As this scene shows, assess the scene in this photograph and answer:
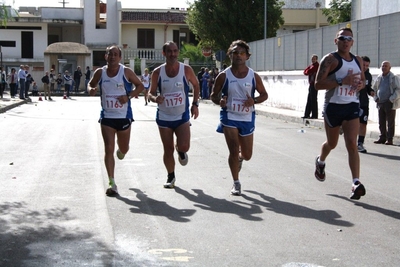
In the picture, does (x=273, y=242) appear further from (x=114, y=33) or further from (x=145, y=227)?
(x=114, y=33)

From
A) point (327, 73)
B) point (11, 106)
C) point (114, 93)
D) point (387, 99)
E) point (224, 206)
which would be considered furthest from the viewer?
point (11, 106)

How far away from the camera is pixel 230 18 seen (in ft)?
155

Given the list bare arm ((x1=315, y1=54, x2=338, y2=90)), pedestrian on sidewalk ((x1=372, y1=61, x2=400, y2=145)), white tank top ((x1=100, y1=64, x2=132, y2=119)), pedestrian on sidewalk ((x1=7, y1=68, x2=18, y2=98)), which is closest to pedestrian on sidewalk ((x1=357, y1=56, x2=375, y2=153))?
pedestrian on sidewalk ((x1=372, y1=61, x2=400, y2=145))

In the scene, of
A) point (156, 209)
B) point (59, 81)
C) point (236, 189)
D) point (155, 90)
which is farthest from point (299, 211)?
point (59, 81)

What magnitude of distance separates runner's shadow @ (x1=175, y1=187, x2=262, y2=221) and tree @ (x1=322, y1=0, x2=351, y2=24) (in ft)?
150

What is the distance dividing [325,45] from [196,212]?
2084 centimetres

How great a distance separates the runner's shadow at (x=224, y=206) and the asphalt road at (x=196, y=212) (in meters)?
0.01

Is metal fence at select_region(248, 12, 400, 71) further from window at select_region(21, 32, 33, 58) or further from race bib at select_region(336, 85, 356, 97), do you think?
window at select_region(21, 32, 33, 58)

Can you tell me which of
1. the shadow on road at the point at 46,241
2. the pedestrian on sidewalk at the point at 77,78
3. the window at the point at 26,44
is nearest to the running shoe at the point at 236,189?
the shadow on road at the point at 46,241

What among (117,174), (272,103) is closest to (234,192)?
(117,174)

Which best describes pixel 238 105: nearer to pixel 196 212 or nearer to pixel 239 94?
pixel 239 94

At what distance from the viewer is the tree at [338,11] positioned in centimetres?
5353

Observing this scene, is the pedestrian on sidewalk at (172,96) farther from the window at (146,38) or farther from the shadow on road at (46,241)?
the window at (146,38)

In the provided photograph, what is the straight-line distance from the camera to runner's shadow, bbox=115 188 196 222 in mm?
8016
